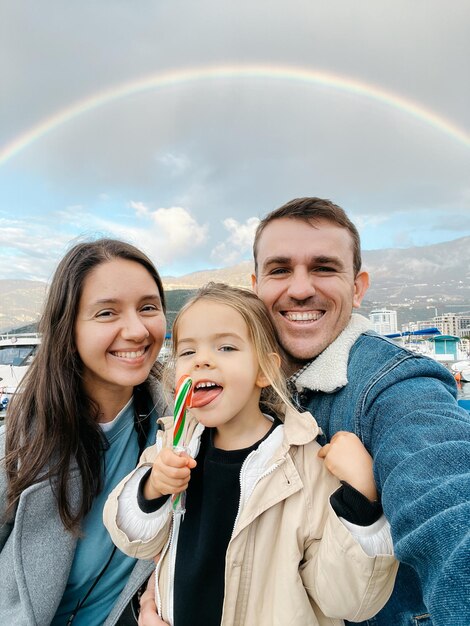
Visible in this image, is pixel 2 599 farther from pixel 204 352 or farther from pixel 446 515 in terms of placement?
pixel 446 515

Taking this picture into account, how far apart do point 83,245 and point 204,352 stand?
1274 mm

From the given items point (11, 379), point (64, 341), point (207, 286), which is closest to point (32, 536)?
point (64, 341)

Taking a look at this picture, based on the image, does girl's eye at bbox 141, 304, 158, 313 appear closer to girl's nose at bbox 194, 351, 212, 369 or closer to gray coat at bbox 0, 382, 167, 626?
girl's nose at bbox 194, 351, 212, 369

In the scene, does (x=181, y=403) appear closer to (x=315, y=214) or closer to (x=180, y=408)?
(x=180, y=408)

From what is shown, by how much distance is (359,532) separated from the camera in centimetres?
123

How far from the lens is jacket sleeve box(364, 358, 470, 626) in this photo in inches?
33.4

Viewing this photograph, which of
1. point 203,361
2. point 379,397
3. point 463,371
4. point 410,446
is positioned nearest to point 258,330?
point 203,361

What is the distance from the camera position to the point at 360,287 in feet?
8.17

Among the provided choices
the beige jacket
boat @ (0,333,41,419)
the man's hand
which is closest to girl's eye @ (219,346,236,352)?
the beige jacket

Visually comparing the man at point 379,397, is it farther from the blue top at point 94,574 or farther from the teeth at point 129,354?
the teeth at point 129,354

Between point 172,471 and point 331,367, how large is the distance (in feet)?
3.18

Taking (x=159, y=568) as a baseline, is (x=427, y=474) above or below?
above

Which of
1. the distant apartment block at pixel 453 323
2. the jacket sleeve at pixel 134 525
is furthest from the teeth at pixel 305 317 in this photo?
the distant apartment block at pixel 453 323

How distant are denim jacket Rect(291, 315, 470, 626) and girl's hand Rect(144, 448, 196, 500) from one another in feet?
2.33
